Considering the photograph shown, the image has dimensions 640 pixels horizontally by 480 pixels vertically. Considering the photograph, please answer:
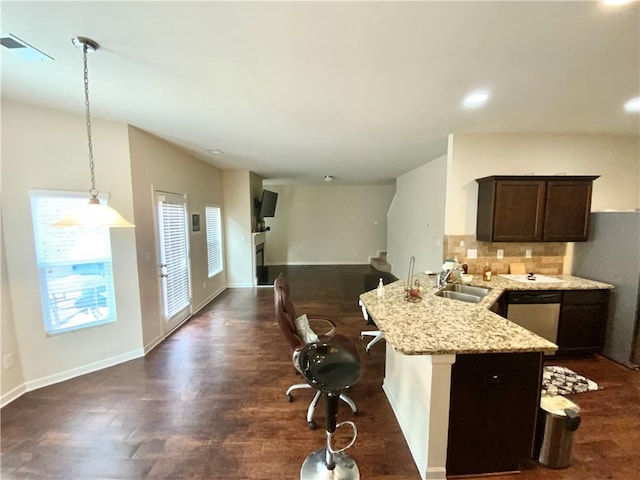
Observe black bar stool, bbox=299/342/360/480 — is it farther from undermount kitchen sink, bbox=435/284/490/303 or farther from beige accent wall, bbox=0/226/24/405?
beige accent wall, bbox=0/226/24/405

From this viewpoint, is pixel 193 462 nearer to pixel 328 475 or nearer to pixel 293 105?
pixel 328 475

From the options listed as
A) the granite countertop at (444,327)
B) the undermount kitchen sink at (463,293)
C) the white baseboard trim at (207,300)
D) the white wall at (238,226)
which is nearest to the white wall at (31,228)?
the white baseboard trim at (207,300)

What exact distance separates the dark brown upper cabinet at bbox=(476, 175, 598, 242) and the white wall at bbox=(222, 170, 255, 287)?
15.8ft

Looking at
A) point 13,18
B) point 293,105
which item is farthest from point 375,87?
point 13,18

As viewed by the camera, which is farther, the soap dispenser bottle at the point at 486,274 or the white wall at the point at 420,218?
the white wall at the point at 420,218

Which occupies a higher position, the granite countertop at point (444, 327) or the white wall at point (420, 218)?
the white wall at point (420, 218)

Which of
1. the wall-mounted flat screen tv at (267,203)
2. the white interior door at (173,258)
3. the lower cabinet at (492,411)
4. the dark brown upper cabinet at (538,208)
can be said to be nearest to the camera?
the lower cabinet at (492,411)

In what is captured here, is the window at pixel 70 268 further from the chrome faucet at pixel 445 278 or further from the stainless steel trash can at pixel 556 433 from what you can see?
the stainless steel trash can at pixel 556 433

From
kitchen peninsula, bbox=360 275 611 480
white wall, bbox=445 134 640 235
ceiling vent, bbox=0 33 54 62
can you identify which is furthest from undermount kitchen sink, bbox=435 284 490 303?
ceiling vent, bbox=0 33 54 62

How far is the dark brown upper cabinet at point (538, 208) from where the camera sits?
10.1 feet

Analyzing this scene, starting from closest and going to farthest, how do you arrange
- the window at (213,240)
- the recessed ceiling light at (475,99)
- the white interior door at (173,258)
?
the recessed ceiling light at (475,99)
the white interior door at (173,258)
the window at (213,240)

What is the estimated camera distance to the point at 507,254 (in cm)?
343

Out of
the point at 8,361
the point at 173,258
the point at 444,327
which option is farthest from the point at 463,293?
the point at 8,361

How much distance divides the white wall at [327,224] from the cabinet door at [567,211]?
6.09 metres
